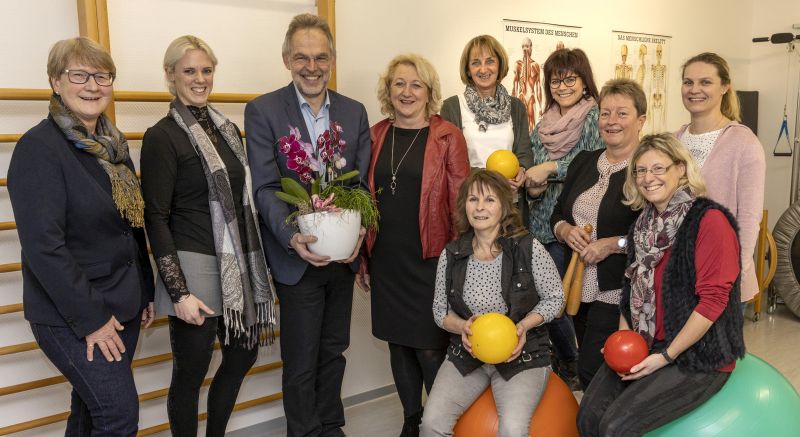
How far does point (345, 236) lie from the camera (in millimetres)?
2180

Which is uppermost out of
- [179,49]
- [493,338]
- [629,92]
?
[179,49]

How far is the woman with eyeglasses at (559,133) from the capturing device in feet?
9.12

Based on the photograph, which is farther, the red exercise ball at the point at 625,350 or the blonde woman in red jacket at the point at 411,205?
the blonde woman in red jacket at the point at 411,205

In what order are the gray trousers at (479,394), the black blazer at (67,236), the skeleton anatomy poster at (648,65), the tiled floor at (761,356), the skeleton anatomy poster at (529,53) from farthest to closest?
1. the skeleton anatomy poster at (648,65)
2. the skeleton anatomy poster at (529,53)
3. the tiled floor at (761,356)
4. the gray trousers at (479,394)
5. the black blazer at (67,236)

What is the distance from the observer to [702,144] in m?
2.52

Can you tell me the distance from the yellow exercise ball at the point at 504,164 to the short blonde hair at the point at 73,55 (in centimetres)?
144

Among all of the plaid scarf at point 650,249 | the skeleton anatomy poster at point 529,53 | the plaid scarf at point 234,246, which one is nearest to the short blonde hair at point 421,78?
the plaid scarf at point 234,246

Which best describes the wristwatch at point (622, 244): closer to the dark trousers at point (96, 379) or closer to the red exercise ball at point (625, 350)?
the red exercise ball at point (625, 350)

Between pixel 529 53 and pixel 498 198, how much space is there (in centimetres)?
206

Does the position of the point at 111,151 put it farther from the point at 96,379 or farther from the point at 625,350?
the point at 625,350

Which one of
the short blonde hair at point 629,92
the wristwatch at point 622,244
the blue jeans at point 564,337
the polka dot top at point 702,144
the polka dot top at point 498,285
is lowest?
the blue jeans at point 564,337

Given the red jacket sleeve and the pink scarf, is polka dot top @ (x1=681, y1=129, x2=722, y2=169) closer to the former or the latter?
the pink scarf

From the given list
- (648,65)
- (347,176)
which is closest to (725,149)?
(347,176)

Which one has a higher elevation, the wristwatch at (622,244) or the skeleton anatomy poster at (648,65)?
the skeleton anatomy poster at (648,65)
